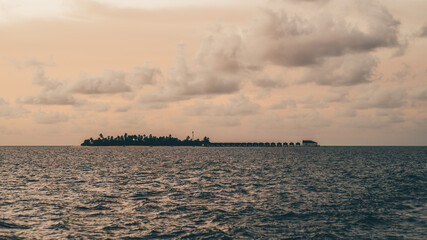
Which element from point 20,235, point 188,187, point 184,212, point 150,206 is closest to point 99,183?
point 188,187

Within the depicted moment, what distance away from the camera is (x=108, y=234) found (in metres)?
32.8

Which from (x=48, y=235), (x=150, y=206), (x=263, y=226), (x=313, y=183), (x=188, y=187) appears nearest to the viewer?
(x=48, y=235)

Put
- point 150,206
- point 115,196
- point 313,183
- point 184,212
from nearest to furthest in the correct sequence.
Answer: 1. point 184,212
2. point 150,206
3. point 115,196
4. point 313,183

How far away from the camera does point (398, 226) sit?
120 ft

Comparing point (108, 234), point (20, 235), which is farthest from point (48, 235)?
point (108, 234)

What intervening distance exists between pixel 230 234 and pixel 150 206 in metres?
15.4

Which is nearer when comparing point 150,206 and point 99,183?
point 150,206

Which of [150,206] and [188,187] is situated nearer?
[150,206]

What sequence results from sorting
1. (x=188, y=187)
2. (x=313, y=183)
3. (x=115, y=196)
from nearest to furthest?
(x=115, y=196)
(x=188, y=187)
(x=313, y=183)

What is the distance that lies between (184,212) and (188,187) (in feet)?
71.8

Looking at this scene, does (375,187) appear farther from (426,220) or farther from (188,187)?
(188,187)

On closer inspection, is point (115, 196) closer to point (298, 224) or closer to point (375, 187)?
point (298, 224)

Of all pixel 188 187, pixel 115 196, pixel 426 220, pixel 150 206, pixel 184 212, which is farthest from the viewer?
pixel 188 187

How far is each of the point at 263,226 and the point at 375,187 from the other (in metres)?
38.7
